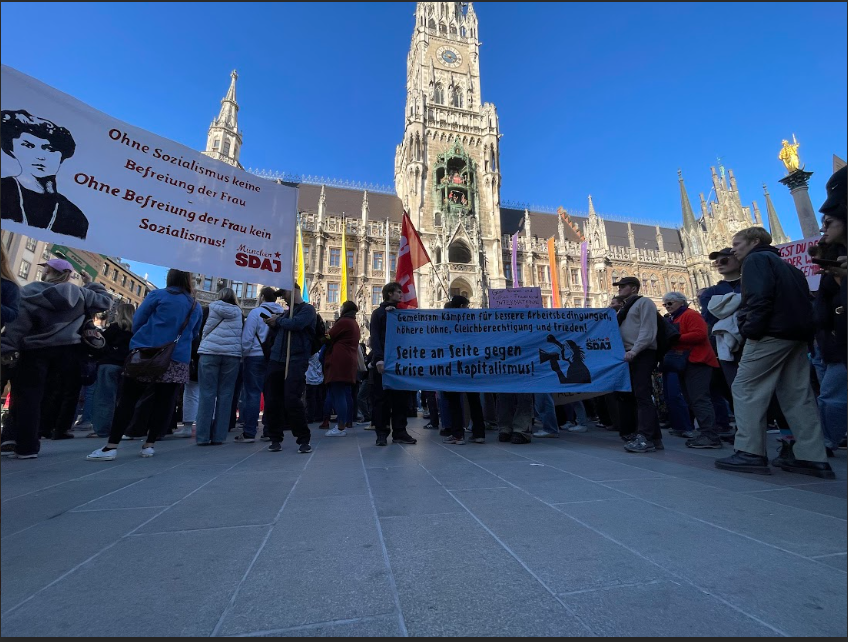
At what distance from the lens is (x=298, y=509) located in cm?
240

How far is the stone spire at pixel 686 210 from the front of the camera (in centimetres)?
4372

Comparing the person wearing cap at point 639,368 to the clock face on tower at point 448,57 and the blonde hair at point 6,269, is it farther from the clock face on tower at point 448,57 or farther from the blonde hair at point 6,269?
the clock face on tower at point 448,57

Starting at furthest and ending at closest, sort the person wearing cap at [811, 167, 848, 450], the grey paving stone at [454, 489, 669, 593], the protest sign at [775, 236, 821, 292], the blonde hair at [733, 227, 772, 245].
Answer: the protest sign at [775, 236, 821, 292] < the blonde hair at [733, 227, 772, 245] < the person wearing cap at [811, 167, 848, 450] < the grey paving stone at [454, 489, 669, 593]

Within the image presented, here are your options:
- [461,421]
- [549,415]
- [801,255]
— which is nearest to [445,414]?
[461,421]

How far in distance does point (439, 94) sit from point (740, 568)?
42.3 metres

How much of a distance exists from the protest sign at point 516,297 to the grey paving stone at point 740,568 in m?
9.22

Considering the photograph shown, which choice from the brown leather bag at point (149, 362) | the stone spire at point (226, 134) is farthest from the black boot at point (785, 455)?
the stone spire at point (226, 134)

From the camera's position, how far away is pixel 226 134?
31.7 metres

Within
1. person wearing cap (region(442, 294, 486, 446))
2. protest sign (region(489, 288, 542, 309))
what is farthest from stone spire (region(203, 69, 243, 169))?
person wearing cap (region(442, 294, 486, 446))

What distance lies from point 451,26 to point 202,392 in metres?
49.5

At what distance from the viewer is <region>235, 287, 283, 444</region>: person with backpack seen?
568cm

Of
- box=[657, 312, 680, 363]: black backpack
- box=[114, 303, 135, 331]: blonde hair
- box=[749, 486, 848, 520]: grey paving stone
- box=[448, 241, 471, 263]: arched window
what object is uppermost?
box=[448, 241, 471, 263]: arched window

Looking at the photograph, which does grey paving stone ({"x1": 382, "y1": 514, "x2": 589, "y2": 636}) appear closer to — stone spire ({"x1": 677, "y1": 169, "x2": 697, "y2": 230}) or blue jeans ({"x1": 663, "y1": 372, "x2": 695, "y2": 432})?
blue jeans ({"x1": 663, "y1": 372, "x2": 695, "y2": 432})

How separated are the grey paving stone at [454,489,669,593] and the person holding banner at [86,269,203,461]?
376 cm
